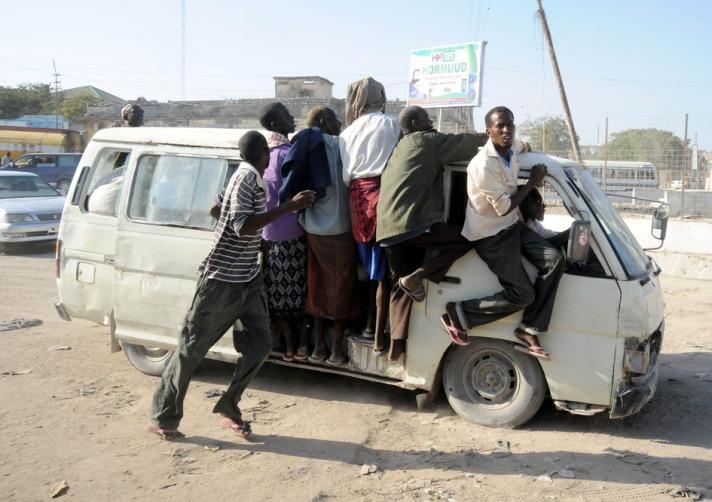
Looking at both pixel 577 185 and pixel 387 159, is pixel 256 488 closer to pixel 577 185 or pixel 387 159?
pixel 387 159

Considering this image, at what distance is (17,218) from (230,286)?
33.5 feet

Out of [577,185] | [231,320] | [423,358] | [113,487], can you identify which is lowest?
[113,487]

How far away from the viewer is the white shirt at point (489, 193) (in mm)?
4344

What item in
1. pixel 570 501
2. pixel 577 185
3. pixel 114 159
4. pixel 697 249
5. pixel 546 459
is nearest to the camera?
pixel 570 501

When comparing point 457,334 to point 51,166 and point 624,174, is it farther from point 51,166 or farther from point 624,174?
point 51,166

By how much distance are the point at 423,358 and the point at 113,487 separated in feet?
7.26

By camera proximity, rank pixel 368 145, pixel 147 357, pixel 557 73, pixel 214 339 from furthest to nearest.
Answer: pixel 557 73 → pixel 147 357 → pixel 368 145 → pixel 214 339

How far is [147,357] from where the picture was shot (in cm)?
594

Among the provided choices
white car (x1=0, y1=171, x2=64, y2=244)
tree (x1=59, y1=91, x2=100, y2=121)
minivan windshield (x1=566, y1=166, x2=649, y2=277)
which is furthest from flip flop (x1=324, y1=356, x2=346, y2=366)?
tree (x1=59, y1=91, x2=100, y2=121)

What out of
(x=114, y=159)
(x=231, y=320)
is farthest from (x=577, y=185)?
(x=114, y=159)

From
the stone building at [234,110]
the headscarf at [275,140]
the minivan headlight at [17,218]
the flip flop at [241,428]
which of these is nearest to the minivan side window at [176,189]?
the headscarf at [275,140]

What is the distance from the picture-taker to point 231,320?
14.5 ft

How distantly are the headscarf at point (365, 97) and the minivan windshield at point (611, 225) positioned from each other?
1.49 metres

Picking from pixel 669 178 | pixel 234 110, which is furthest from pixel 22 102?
pixel 669 178
